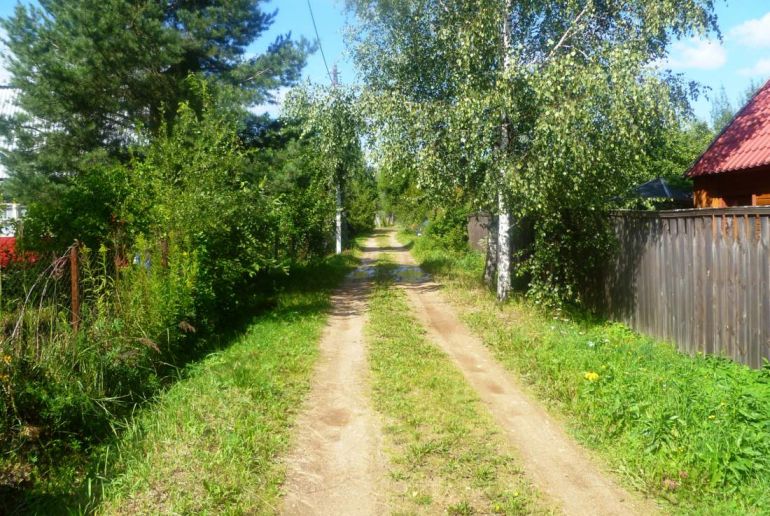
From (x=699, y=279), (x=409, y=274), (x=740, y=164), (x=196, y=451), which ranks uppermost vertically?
(x=740, y=164)

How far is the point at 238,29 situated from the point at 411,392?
9745 millimetres

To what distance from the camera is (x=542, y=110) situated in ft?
31.2

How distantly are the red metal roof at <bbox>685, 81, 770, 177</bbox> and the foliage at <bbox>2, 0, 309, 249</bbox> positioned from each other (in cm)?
897

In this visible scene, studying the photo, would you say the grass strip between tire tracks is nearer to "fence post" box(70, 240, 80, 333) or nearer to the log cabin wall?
"fence post" box(70, 240, 80, 333)

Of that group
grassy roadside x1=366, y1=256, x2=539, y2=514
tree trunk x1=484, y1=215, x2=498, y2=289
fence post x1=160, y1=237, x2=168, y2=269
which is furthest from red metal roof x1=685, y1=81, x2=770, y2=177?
fence post x1=160, y1=237, x2=168, y2=269

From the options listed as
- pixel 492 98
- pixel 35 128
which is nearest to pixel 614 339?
pixel 492 98

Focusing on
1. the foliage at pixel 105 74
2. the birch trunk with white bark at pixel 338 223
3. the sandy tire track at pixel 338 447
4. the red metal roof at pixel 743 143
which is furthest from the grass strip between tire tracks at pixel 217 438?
the birch trunk with white bark at pixel 338 223

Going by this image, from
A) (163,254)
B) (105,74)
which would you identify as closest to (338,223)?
(105,74)

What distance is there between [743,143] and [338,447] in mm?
10465

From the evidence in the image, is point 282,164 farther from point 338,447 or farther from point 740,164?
point 338,447

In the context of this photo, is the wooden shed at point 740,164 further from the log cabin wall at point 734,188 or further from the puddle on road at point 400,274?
the puddle on road at point 400,274

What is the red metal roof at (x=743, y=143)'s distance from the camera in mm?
11000

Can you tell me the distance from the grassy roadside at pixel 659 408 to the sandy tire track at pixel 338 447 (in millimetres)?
1894

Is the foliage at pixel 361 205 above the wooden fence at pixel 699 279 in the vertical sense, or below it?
above
